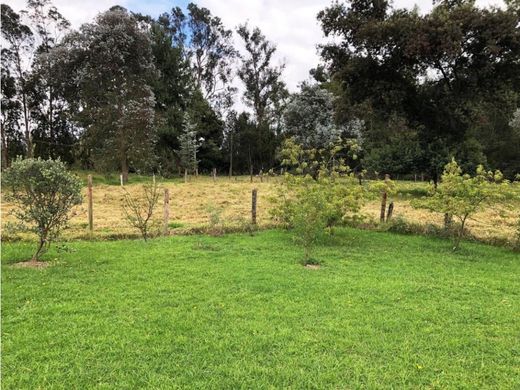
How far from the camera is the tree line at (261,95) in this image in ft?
49.2

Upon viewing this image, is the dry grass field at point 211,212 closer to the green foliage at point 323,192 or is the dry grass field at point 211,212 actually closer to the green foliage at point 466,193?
the green foliage at point 323,192

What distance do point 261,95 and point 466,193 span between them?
36306mm

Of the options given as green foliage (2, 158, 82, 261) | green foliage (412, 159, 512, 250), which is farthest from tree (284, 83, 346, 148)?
green foliage (2, 158, 82, 261)

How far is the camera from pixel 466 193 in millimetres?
9625

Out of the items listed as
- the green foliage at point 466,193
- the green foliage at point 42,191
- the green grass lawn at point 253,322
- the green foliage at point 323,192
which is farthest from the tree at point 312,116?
the green foliage at point 42,191

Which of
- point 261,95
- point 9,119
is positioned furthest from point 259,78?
point 9,119

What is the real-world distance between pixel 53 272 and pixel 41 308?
5.72 feet

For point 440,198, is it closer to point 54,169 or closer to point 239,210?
point 239,210

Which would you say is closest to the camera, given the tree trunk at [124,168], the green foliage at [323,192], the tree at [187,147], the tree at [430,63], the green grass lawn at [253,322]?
the green grass lawn at [253,322]

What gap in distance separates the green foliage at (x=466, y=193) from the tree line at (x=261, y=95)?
2537 mm

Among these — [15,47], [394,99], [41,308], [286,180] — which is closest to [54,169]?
[41,308]

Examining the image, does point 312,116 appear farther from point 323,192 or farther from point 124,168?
point 323,192

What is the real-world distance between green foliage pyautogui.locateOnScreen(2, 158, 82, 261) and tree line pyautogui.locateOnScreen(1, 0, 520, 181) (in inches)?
298

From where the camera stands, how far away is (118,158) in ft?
88.7
